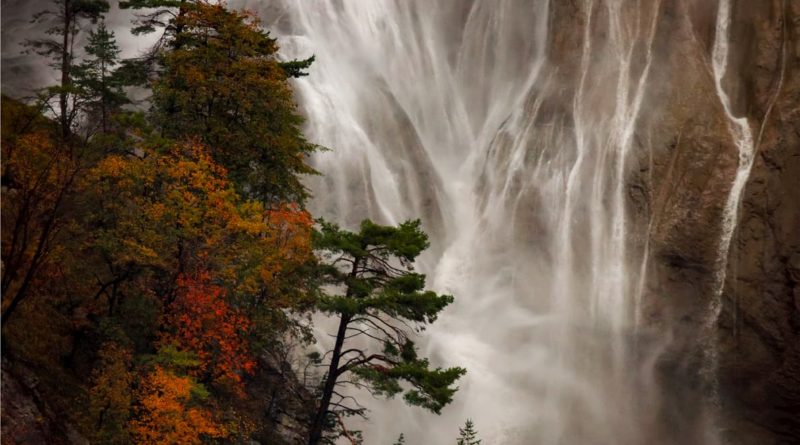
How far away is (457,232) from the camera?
117ft

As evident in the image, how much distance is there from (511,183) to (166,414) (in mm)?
24289

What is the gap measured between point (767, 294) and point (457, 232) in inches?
551

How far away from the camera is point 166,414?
577 inches

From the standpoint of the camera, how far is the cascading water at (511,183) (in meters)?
29.3

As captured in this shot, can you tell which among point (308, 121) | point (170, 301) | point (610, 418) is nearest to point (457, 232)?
point (308, 121)

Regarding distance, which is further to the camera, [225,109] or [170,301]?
[225,109]

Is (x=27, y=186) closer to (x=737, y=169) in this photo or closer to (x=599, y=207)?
(x=599, y=207)

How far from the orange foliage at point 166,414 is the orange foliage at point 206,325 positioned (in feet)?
3.54

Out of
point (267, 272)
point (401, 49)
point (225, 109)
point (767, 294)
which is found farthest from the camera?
point (401, 49)

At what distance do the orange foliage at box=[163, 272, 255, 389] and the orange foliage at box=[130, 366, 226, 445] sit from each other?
3.54 feet

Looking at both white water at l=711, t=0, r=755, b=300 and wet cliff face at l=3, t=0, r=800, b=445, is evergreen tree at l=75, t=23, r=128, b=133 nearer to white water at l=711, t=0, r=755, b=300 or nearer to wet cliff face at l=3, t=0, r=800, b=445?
wet cliff face at l=3, t=0, r=800, b=445

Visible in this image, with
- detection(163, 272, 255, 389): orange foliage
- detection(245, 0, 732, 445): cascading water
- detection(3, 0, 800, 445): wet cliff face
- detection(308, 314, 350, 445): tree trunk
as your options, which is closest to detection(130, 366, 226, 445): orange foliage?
detection(163, 272, 255, 389): orange foliage

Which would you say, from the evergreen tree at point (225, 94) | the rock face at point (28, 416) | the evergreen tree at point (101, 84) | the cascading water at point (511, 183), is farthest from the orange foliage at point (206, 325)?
the cascading water at point (511, 183)

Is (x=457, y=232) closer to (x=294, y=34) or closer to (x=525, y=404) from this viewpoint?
(x=525, y=404)
